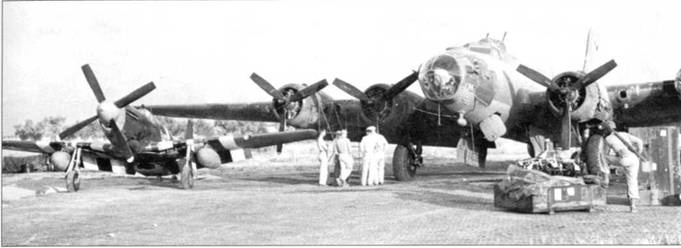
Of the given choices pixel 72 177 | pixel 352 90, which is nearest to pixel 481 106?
pixel 352 90

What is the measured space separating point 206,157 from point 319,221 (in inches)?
344

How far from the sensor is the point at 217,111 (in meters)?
22.8

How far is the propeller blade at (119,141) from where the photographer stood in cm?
1681

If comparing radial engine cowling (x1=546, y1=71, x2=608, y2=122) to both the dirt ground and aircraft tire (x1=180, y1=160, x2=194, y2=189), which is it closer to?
the dirt ground

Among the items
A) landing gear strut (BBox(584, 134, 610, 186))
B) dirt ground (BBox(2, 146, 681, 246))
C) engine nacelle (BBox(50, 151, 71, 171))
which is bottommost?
dirt ground (BBox(2, 146, 681, 246))

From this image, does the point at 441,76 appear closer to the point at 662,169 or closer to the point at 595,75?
the point at 595,75

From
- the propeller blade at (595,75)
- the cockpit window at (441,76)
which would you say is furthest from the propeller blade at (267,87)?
the propeller blade at (595,75)

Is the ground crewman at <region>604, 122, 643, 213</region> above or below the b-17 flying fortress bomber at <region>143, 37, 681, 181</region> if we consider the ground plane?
below

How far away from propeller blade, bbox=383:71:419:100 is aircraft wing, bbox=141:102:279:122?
4626mm

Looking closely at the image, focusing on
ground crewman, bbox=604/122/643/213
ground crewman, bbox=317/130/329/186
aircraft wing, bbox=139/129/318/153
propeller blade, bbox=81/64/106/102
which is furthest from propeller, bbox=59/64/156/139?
ground crewman, bbox=604/122/643/213

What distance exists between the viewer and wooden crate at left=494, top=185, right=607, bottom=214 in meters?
10.4

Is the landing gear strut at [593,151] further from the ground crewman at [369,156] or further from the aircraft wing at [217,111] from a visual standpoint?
the aircraft wing at [217,111]

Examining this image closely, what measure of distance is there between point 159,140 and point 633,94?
40.7 feet

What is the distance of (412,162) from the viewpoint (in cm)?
2012
